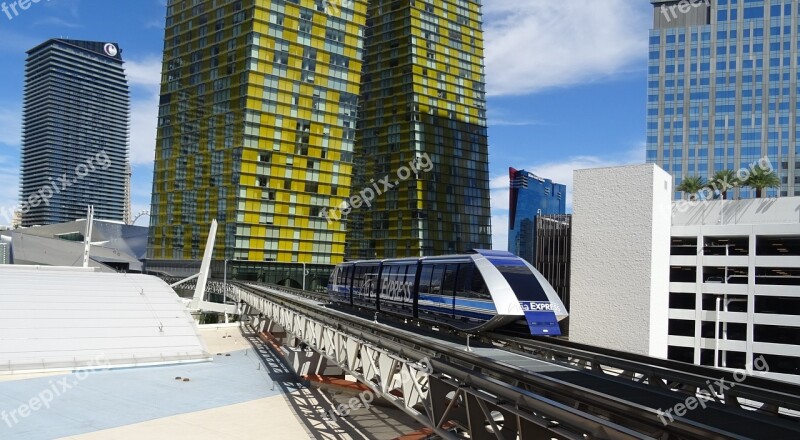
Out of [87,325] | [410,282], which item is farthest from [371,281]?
[87,325]

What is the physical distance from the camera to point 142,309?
51719mm

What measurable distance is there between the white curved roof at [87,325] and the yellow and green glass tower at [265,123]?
48012 mm

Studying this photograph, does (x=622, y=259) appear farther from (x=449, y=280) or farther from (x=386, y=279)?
(x=449, y=280)

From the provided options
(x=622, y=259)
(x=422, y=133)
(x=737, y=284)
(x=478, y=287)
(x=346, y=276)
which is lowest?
(x=346, y=276)

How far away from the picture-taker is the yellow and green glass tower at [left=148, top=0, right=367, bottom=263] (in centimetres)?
10312

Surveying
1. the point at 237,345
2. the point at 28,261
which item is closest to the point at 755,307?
the point at 237,345

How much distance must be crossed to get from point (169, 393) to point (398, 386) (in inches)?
834

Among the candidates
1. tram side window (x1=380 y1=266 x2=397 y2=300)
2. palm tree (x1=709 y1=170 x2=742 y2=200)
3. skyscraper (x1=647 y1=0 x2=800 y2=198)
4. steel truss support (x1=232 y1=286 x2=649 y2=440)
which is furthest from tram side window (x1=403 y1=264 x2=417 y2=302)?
skyscraper (x1=647 y1=0 x2=800 y2=198)

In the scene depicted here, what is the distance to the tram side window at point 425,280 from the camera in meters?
29.2

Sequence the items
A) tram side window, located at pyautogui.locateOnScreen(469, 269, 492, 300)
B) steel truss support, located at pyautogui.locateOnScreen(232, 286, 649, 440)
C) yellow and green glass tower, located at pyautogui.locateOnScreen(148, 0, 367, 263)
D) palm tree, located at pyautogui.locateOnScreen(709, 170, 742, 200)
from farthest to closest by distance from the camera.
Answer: yellow and green glass tower, located at pyautogui.locateOnScreen(148, 0, 367, 263)
palm tree, located at pyautogui.locateOnScreen(709, 170, 742, 200)
tram side window, located at pyautogui.locateOnScreen(469, 269, 492, 300)
steel truss support, located at pyautogui.locateOnScreen(232, 286, 649, 440)

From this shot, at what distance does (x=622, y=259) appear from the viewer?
42125 mm

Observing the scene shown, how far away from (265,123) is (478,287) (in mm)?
84738

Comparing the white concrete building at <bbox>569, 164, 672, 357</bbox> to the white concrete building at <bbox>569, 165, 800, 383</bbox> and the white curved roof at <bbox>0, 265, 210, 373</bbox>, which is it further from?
the white curved roof at <bbox>0, 265, 210, 373</bbox>

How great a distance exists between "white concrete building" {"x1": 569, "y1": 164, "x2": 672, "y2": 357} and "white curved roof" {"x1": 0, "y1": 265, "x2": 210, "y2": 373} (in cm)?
2797
